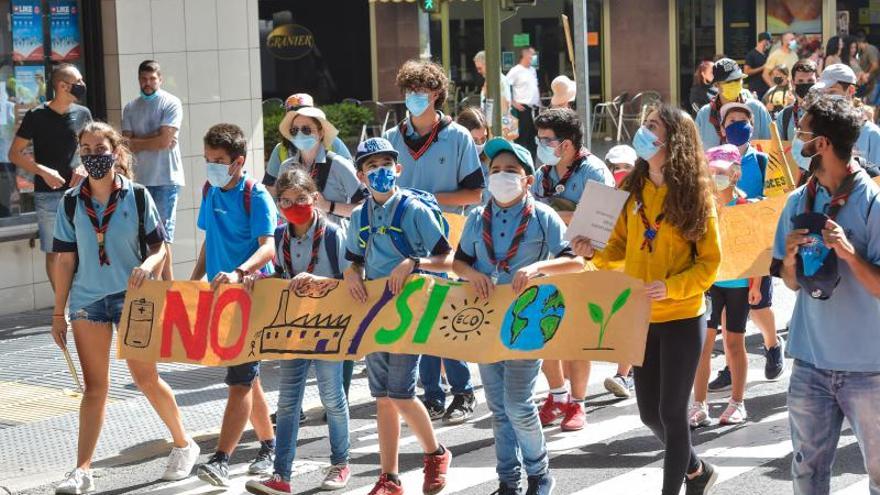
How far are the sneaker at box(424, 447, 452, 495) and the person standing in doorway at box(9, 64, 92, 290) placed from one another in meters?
5.77

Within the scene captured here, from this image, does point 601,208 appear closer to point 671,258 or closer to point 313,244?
point 671,258

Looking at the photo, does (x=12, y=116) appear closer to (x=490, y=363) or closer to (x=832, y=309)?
(x=490, y=363)

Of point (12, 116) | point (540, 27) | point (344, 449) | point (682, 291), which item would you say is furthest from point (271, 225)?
point (540, 27)

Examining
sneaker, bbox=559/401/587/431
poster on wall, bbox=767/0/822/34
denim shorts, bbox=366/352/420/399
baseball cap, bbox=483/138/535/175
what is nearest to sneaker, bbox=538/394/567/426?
sneaker, bbox=559/401/587/431

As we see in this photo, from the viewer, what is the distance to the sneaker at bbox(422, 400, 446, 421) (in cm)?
977

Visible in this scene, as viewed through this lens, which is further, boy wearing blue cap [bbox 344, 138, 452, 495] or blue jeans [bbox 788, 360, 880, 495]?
boy wearing blue cap [bbox 344, 138, 452, 495]

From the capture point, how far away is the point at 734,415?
9.33 m

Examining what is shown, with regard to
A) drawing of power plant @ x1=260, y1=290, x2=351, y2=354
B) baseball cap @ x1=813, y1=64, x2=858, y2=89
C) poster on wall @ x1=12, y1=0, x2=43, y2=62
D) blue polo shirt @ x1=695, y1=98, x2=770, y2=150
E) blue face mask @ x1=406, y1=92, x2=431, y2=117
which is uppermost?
poster on wall @ x1=12, y1=0, x2=43, y2=62

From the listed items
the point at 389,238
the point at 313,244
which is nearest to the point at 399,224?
the point at 389,238

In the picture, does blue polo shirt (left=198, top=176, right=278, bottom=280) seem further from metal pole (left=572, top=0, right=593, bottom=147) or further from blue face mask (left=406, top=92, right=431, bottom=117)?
metal pole (left=572, top=0, right=593, bottom=147)

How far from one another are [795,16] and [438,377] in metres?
22.6

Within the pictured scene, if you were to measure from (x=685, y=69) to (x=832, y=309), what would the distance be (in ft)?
83.4

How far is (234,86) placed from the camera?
14836mm

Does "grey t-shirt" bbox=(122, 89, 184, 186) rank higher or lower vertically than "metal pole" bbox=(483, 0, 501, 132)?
lower
